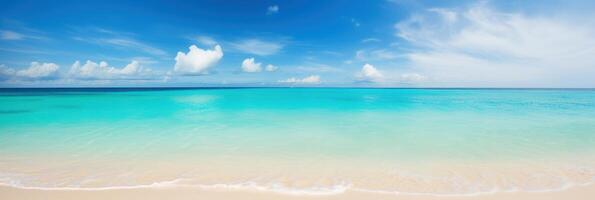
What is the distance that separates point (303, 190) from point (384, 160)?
2576 mm

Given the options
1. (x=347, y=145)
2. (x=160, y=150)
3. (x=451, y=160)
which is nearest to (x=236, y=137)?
(x=160, y=150)

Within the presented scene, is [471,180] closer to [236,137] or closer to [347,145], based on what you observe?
[347,145]

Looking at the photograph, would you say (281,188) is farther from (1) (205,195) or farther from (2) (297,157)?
(2) (297,157)

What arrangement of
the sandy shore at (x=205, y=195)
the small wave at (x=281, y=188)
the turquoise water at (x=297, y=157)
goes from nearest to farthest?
the sandy shore at (x=205, y=195) < the small wave at (x=281, y=188) < the turquoise water at (x=297, y=157)

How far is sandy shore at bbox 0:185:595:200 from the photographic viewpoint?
3947 mm

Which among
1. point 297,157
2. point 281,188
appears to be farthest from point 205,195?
point 297,157

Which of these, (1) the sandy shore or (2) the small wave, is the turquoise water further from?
(1) the sandy shore

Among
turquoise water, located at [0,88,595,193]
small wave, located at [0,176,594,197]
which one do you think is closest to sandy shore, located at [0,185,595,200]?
small wave, located at [0,176,594,197]

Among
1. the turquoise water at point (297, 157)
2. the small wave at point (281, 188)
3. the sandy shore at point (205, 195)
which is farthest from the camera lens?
the turquoise water at point (297, 157)

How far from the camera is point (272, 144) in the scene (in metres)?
7.65

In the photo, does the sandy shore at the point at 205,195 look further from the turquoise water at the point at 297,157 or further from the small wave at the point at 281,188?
the turquoise water at the point at 297,157

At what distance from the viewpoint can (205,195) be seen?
4035mm

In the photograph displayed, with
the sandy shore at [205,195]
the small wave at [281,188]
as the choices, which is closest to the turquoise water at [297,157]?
the small wave at [281,188]

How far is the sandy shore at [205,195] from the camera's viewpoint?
395 cm
